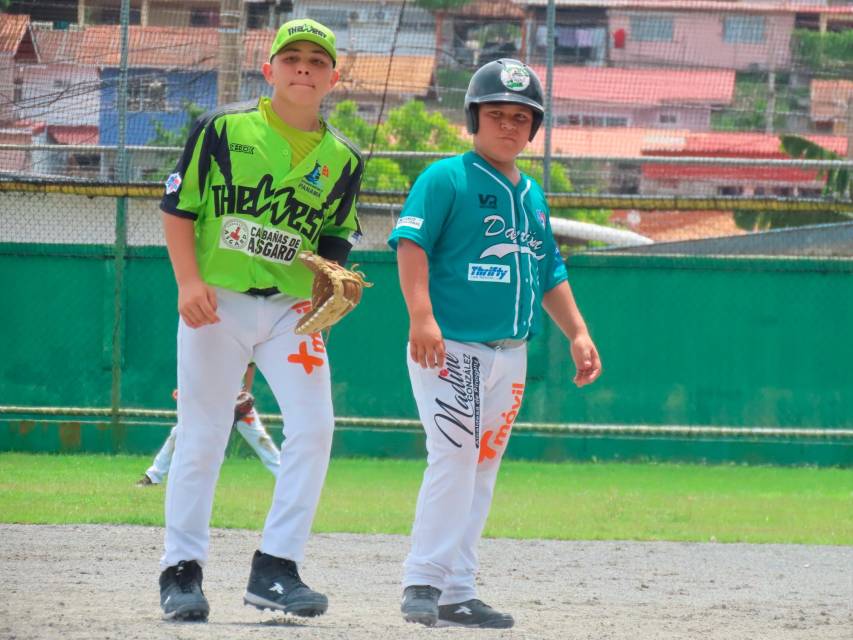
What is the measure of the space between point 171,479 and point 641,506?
530 cm

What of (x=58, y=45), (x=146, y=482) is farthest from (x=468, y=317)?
(x=58, y=45)

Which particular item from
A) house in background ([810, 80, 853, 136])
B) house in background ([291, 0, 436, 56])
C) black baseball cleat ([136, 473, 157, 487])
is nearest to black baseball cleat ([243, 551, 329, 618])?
black baseball cleat ([136, 473, 157, 487])

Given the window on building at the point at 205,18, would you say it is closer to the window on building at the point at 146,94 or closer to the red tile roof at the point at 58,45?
the window on building at the point at 146,94

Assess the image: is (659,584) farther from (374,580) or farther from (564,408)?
(564,408)

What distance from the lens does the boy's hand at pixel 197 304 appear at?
4633 millimetres

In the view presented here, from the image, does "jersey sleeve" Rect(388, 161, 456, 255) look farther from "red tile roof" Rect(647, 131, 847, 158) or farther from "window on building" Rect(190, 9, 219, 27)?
"red tile roof" Rect(647, 131, 847, 158)

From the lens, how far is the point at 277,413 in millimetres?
12422

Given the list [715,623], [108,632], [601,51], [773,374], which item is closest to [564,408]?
[773,374]

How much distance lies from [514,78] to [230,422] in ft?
5.23

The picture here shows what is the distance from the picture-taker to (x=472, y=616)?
495cm

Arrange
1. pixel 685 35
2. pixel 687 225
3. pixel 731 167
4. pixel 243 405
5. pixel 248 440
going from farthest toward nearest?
1. pixel 687 225
2. pixel 731 167
3. pixel 685 35
4. pixel 248 440
5. pixel 243 405

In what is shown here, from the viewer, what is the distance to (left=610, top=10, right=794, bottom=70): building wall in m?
14.8

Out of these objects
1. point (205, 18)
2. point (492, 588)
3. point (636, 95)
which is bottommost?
point (492, 588)

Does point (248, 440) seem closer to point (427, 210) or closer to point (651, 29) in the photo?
point (427, 210)
